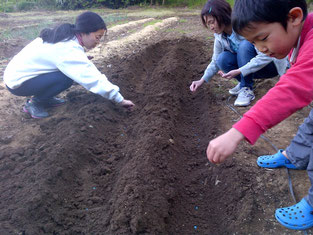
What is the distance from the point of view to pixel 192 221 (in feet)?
7.00

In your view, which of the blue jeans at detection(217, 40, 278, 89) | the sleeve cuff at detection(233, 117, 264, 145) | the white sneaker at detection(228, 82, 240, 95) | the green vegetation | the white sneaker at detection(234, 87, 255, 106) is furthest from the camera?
the green vegetation

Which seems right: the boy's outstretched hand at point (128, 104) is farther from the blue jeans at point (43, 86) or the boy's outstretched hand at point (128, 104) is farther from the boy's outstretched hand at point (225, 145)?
the boy's outstretched hand at point (225, 145)

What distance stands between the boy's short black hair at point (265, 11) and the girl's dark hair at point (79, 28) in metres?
2.02

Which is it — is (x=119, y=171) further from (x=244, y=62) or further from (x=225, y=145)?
(x=244, y=62)

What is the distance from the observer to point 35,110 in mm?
3598

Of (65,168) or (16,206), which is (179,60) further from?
(16,206)

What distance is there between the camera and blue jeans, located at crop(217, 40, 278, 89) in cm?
333

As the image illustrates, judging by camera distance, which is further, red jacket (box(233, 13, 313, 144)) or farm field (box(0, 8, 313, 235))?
farm field (box(0, 8, 313, 235))

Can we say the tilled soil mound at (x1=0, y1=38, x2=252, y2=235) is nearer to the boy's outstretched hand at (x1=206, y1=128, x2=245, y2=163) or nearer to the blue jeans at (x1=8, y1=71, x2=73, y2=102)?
the blue jeans at (x1=8, y1=71, x2=73, y2=102)

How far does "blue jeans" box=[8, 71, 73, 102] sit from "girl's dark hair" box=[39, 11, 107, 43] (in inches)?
19.3

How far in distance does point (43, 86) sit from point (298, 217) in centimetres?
318

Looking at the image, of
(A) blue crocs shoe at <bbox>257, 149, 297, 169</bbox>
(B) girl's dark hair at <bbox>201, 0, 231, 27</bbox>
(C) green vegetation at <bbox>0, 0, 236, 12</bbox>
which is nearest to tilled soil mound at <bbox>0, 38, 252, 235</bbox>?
(A) blue crocs shoe at <bbox>257, 149, 297, 169</bbox>

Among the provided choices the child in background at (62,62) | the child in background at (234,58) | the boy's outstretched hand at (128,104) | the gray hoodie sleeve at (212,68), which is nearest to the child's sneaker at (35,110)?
the child in background at (62,62)

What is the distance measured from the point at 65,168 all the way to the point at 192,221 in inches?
50.2
